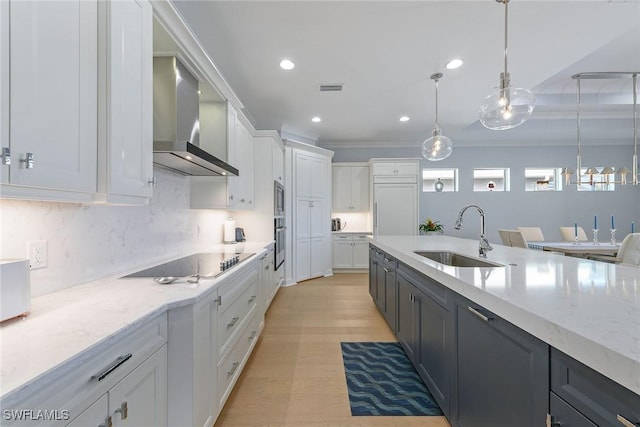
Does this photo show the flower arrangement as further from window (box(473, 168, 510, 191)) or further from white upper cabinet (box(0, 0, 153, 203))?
white upper cabinet (box(0, 0, 153, 203))

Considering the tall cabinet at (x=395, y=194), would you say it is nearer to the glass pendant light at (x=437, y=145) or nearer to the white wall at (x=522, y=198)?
the white wall at (x=522, y=198)

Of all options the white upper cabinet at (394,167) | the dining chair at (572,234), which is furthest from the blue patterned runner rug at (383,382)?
the dining chair at (572,234)

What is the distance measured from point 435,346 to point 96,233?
6.75ft

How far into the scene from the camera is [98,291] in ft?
4.09

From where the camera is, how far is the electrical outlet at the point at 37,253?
1138 millimetres

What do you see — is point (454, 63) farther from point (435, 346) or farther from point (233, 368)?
point (233, 368)

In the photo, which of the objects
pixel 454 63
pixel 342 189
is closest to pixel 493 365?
pixel 454 63

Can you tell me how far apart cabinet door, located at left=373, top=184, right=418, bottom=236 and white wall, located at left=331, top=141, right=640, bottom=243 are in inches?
32.9

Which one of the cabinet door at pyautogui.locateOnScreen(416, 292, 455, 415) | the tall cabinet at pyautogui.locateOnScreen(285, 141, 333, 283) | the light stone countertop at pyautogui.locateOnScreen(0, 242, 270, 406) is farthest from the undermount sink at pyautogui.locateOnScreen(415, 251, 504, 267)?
the tall cabinet at pyautogui.locateOnScreen(285, 141, 333, 283)

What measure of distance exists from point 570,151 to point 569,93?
2275 mm

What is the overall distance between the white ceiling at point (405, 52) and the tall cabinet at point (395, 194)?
102 cm

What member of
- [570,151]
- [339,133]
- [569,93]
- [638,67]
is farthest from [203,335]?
[570,151]

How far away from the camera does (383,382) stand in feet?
6.59

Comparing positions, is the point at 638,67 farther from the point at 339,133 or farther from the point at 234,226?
the point at 234,226
